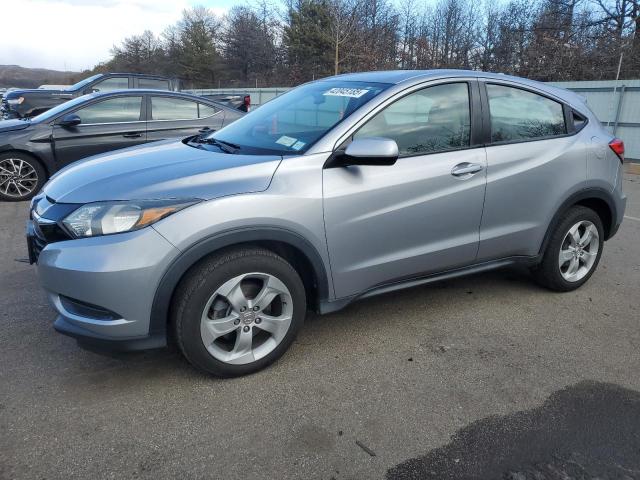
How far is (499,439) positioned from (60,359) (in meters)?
2.47

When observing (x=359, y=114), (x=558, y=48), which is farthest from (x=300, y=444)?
(x=558, y=48)

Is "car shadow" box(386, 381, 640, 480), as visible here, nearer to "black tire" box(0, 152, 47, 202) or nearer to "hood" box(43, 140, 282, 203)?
"hood" box(43, 140, 282, 203)

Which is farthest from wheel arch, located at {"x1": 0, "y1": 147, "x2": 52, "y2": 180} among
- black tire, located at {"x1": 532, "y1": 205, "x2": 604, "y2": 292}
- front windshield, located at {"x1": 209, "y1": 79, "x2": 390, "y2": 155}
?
black tire, located at {"x1": 532, "y1": 205, "x2": 604, "y2": 292}

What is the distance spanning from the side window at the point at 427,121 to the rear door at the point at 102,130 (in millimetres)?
5302

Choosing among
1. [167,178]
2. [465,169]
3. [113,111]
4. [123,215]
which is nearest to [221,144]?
[167,178]

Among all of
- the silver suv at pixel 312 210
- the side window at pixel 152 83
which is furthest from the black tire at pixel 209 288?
the side window at pixel 152 83

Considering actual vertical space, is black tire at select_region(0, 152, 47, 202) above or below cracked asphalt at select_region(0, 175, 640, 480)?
above

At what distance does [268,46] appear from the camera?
4791 centimetres

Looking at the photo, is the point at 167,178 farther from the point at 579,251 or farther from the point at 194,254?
the point at 579,251

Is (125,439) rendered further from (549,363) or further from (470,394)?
(549,363)

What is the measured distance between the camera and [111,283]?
251cm

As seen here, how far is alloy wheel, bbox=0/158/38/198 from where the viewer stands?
726 cm

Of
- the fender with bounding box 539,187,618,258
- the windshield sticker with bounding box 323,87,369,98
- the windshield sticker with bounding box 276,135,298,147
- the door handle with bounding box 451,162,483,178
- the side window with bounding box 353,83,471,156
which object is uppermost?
the windshield sticker with bounding box 323,87,369,98

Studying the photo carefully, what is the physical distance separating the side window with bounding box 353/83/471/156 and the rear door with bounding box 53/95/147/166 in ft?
17.4
